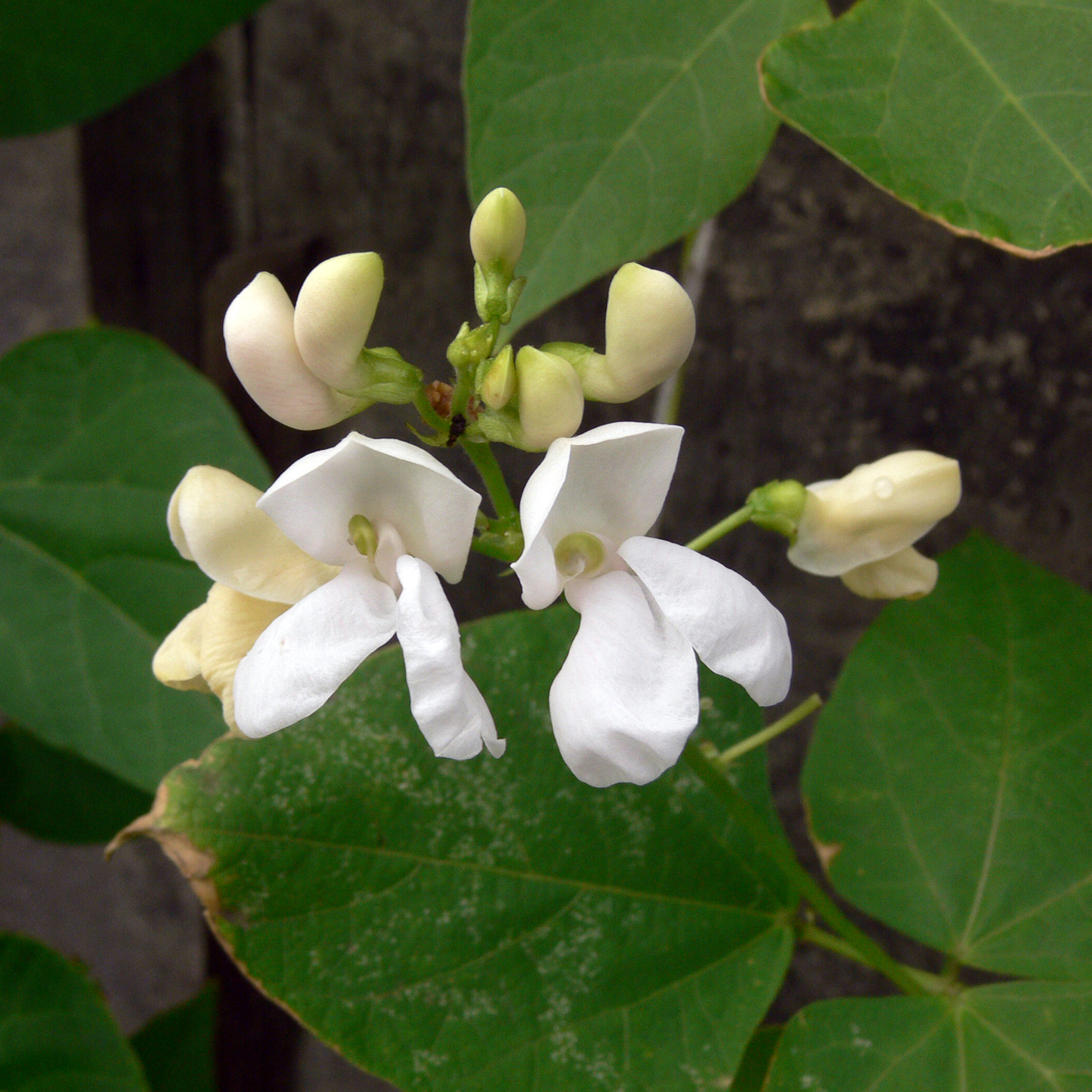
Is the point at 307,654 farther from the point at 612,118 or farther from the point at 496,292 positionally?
the point at 612,118

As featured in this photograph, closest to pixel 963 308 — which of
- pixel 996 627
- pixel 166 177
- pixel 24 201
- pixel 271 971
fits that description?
pixel 996 627

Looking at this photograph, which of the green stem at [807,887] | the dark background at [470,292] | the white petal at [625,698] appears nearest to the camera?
the white petal at [625,698]

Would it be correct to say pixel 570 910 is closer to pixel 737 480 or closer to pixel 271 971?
pixel 271 971

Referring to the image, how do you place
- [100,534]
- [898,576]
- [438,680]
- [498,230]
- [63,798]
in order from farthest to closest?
1. [63,798]
2. [100,534]
3. [898,576]
4. [498,230]
5. [438,680]

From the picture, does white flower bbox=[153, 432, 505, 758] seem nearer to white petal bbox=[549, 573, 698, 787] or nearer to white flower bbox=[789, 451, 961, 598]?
white petal bbox=[549, 573, 698, 787]

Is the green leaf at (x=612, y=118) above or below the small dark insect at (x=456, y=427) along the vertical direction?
above

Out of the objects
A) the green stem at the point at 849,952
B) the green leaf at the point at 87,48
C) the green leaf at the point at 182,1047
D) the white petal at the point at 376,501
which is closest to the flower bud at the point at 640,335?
the white petal at the point at 376,501

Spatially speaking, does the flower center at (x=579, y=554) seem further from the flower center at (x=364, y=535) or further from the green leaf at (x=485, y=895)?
the green leaf at (x=485, y=895)

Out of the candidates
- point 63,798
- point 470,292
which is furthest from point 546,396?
point 63,798
